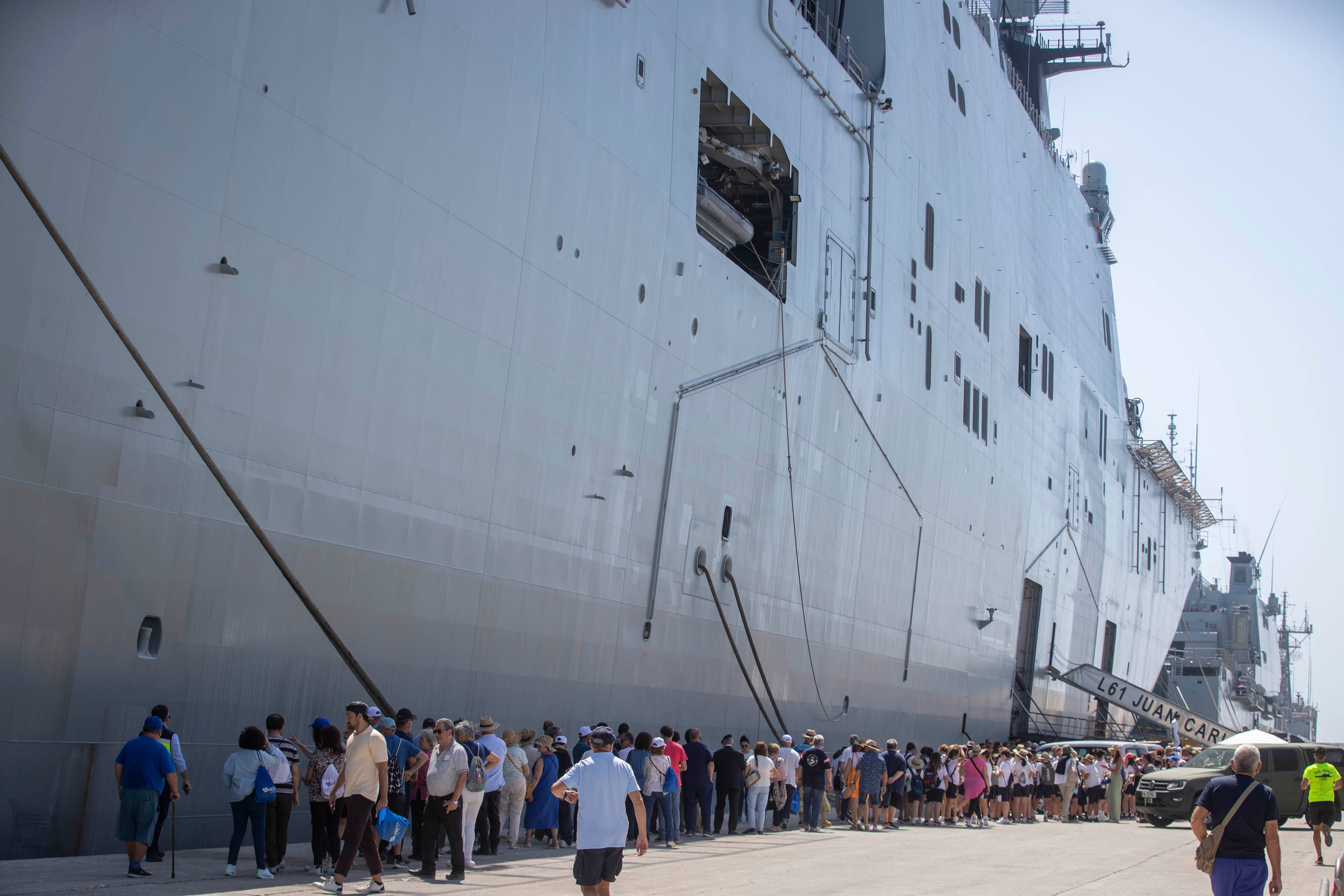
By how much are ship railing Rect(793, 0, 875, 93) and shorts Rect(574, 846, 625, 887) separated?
14.5m

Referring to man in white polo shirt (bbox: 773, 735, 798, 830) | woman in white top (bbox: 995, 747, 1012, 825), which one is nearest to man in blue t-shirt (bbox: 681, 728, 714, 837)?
man in white polo shirt (bbox: 773, 735, 798, 830)

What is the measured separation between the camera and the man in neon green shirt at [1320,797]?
1299cm

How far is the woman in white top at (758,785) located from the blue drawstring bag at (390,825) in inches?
238

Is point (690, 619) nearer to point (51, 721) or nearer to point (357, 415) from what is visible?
point (357, 415)

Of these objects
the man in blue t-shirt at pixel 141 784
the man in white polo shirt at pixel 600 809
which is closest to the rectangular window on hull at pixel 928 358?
the man in white polo shirt at pixel 600 809

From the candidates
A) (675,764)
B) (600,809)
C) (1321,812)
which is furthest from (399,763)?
(1321,812)

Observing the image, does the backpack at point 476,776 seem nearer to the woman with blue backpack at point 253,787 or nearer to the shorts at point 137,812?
the woman with blue backpack at point 253,787

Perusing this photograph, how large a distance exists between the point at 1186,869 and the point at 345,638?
28.2 feet

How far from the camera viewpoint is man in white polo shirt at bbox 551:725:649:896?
6359 mm

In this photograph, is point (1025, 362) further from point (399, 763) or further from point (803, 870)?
point (399, 763)

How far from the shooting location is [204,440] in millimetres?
7996

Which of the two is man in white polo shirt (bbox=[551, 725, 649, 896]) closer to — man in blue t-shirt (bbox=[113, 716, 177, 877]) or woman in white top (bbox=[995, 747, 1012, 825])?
man in blue t-shirt (bbox=[113, 716, 177, 877])

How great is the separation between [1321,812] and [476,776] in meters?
9.68

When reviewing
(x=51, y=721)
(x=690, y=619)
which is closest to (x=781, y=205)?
(x=690, y=619)
